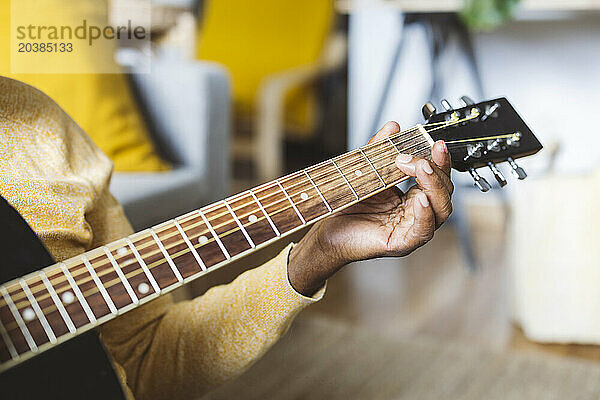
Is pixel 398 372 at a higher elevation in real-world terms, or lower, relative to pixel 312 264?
lower

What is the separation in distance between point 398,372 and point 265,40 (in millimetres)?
2436

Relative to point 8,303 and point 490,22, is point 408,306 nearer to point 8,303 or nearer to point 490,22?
point 490,22

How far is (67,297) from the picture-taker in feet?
1.96

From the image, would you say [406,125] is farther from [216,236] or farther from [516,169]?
[216,236]

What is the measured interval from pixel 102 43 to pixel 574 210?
123cm

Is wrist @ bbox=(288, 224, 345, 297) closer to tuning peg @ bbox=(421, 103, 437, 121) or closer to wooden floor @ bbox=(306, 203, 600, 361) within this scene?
tuning peg @ bbox=(421, 103, 437, 121)

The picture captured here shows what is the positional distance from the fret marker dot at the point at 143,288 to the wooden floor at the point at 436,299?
4.11ft

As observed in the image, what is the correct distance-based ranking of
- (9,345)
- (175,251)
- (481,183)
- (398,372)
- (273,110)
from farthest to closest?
(273,110), (398,372), (481,183), (175,251), (9,345)

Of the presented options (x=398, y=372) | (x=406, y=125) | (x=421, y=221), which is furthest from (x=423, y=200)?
(x=406, y=125)

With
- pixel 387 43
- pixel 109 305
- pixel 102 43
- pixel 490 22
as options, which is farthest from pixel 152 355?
pixel 387 43

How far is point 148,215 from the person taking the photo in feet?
5.00

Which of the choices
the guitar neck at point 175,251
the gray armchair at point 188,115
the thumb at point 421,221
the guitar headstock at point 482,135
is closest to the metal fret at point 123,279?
the guitar neck at point 175,251

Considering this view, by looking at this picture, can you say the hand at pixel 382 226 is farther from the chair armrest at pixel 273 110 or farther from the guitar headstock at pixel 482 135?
the chair armrest at pixel 273 110

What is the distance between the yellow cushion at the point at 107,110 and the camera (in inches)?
61.2
